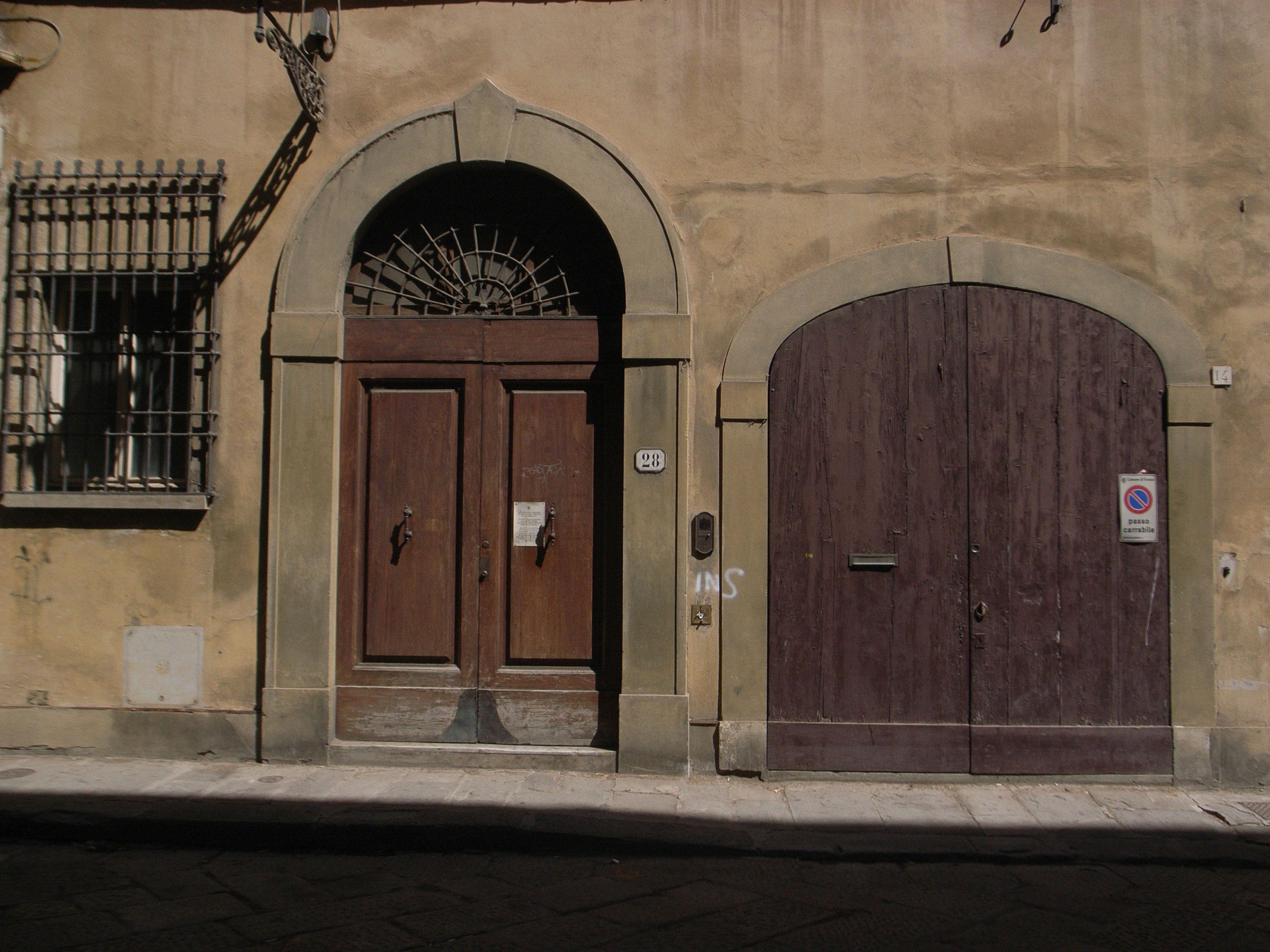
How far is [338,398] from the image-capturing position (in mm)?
6000

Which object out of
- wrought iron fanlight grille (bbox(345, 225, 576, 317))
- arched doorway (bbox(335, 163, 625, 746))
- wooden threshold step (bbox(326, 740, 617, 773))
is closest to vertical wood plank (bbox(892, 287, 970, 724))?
arched doorway (bbox(335, 163, 625, 746))

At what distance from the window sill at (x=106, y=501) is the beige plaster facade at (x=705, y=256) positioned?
12 cm

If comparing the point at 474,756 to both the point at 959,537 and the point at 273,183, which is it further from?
the point at 273,183

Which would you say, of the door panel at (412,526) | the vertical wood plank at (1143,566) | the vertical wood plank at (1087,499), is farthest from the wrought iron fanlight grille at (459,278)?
the vertical wood plank at (1143,566)

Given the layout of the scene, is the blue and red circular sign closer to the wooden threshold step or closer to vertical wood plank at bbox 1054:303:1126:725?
vertical wood plank at bbox 1054:303:1126:725

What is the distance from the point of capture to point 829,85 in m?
5.90

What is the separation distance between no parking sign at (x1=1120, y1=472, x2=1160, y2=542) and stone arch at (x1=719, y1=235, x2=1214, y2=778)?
115 mm

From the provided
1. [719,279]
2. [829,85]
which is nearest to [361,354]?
[719,279]

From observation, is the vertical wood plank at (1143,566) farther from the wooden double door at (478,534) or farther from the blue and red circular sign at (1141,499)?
the wooden double door at (478,534)

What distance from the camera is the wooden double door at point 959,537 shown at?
5.69m

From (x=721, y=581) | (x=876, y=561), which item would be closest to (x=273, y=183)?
(x=721, y=581)

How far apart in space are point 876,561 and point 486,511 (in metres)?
2.46

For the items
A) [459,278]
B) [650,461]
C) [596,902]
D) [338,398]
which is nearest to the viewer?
[596,902]

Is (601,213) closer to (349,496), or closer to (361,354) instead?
(361,354)
